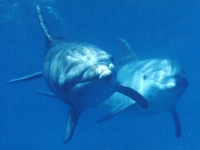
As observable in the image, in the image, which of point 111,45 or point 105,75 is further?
point 111,45

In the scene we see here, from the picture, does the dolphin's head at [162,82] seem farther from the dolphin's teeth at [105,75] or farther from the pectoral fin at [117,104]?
the dolphin's teeth at [105,75]

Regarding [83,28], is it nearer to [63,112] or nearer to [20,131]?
[63,112]

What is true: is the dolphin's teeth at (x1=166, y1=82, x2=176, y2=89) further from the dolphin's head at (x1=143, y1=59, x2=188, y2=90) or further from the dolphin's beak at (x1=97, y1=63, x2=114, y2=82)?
the dolphin's beak at (x1=97, y1=63, x2=114, y2=82)

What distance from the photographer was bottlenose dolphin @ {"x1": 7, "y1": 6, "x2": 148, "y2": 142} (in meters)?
6.40

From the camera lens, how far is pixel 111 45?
115ft

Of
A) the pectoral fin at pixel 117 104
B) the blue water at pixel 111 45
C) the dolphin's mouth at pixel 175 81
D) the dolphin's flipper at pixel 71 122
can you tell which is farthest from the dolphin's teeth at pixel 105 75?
the blue water at pixel 111 45

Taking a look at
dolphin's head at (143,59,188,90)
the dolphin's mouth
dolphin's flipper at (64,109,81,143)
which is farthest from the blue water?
dolphin's flipper at (64,109,81,143)

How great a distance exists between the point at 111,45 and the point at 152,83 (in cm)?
2449

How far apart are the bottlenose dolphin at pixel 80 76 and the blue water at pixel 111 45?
63.2ft

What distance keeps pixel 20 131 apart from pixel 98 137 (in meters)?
16.3

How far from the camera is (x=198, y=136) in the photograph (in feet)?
114

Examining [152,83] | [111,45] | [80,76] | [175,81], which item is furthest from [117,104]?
[111,45]

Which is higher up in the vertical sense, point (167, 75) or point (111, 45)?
point (167, 75)

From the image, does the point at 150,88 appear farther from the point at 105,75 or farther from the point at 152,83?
the point at 105,75
